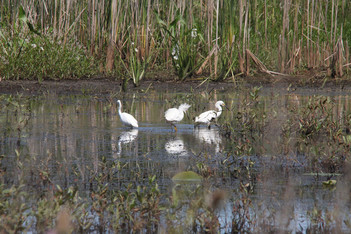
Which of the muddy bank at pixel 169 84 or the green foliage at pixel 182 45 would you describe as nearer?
the muddy bank at pixel 169 84

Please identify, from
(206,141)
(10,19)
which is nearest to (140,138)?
(206,141)

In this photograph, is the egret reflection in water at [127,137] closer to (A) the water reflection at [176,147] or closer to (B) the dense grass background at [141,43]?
(A) the water reflection at [176,147]

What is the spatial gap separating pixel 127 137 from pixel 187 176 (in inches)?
103

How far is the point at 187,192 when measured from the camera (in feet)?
16.4

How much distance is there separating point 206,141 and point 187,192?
270 centimetres

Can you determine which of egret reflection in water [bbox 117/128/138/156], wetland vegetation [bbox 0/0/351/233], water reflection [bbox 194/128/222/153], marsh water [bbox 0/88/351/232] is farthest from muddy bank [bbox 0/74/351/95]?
egret reflection in water [bbox 117/128/138/156]

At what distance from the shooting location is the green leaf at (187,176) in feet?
17.9

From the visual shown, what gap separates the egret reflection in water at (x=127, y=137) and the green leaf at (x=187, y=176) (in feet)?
5.57

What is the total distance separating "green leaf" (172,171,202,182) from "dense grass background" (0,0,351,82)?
8476mm

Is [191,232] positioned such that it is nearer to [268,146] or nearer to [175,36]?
[268,146]

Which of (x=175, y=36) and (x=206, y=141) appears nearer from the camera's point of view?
(x=206, y=141)

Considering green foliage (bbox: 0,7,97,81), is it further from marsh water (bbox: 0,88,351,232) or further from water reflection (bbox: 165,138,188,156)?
water reflection (bbox: 165,138,188,156)

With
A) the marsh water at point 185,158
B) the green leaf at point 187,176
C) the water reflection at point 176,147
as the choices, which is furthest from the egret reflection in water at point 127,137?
the green leaf at point 187,176

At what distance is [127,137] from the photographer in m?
7.95
